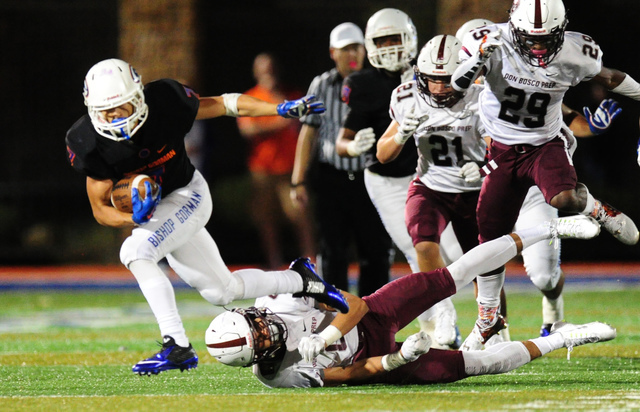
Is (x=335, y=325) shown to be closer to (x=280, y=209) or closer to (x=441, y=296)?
(x=441, y=296)

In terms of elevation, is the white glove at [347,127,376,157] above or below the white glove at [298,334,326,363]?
above

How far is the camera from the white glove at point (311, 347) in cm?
436

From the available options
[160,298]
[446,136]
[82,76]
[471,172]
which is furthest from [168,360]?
[82,76]

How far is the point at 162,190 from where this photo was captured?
5164 millimetres

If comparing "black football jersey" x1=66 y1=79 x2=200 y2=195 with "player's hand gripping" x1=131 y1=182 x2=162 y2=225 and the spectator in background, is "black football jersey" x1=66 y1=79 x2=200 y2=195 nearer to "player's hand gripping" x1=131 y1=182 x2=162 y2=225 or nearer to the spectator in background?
"player's hand gripping" x1=131 y1=182 x2=162 y2=225

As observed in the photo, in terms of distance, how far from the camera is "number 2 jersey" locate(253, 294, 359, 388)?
15.0 ft

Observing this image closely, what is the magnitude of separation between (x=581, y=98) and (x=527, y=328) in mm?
5435

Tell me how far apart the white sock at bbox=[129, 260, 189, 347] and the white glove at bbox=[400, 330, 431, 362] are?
3.22 ft

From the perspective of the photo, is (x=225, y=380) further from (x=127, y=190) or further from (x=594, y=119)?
(x=594, y=119)

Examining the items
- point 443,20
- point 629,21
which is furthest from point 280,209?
point 629,21

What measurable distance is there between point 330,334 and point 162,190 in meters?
1.24

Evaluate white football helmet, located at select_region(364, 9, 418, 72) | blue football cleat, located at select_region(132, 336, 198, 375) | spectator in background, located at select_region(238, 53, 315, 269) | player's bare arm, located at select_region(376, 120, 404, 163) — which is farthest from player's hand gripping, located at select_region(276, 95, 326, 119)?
spectator in background, located at select_region(238, 53, 315, 269)

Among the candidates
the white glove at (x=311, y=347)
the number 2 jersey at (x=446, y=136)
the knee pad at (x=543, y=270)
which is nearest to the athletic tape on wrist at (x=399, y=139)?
the number 2 jersey at (x=446, y=136)

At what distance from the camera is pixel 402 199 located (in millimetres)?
6203
